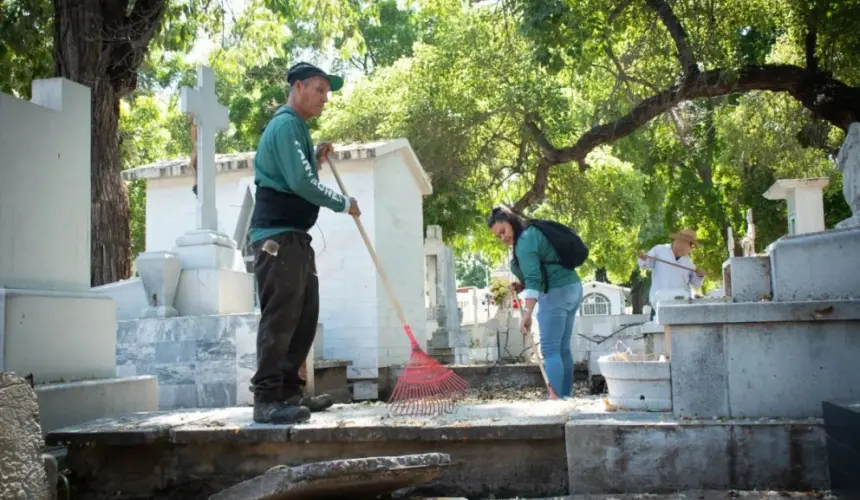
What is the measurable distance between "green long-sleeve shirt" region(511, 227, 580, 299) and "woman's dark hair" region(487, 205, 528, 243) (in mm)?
175

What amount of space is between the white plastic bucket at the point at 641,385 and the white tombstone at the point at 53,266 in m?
3.39

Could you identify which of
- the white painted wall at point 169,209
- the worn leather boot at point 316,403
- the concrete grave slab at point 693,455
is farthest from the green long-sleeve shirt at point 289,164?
the white painted wall at point 169,209

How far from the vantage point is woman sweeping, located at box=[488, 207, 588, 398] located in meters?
6.88

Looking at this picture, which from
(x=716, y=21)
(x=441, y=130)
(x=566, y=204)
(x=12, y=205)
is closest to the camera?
Answer: (x=12, y=205)

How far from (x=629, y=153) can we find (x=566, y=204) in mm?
2479

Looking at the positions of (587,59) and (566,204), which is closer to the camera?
(587,59)

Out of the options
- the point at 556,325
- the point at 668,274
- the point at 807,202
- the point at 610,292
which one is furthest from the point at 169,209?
the point at 610,292

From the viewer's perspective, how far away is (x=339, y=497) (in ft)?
13.8

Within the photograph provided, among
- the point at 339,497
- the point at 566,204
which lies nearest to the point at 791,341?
the point at 339,497

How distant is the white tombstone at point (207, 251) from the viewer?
8.25 metres

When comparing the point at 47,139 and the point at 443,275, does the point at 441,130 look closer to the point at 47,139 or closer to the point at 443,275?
the point at 443,275

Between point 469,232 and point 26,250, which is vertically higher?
point 469,232

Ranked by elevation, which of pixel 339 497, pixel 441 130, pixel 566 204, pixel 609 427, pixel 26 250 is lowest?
pixel 339 497

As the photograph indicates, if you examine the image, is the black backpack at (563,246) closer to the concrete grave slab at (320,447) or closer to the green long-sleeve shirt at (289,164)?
the concrete grave slab at (320,447)
